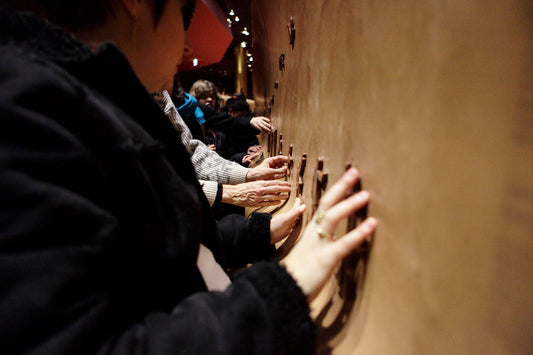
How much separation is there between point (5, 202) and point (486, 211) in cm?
45

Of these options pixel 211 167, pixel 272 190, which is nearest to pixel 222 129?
pixel 211 167

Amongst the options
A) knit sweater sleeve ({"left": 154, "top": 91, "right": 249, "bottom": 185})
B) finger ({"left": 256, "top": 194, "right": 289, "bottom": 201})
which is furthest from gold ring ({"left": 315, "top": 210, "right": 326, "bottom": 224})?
knit sweater sleeve ({"left": 154, "top": 91, "right": 249, "bottom": 185})

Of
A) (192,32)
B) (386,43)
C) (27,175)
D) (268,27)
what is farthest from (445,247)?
(268,27)

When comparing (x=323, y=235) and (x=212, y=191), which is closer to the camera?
(x=323, y=235)

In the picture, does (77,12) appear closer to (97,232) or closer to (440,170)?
(97,232)

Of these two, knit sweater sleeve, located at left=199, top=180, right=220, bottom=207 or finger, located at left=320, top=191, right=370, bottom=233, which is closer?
finger, located at left=320, top=191, right=370, bottom=233

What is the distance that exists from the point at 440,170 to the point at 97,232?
1.24 ft

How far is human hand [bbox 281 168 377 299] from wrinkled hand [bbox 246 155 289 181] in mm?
834

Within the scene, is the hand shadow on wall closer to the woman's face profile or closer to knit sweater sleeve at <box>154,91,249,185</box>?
knit sweater sleeve at <box>154,91,249,185</box>

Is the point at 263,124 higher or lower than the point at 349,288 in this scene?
higher

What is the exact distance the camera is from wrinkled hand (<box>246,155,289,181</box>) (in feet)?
4.34

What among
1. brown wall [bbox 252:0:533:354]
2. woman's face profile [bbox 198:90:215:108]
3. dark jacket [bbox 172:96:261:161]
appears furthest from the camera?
woman's face profile [bbox 198:90:215:108]

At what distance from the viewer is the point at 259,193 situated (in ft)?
3.82

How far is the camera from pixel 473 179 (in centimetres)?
27
